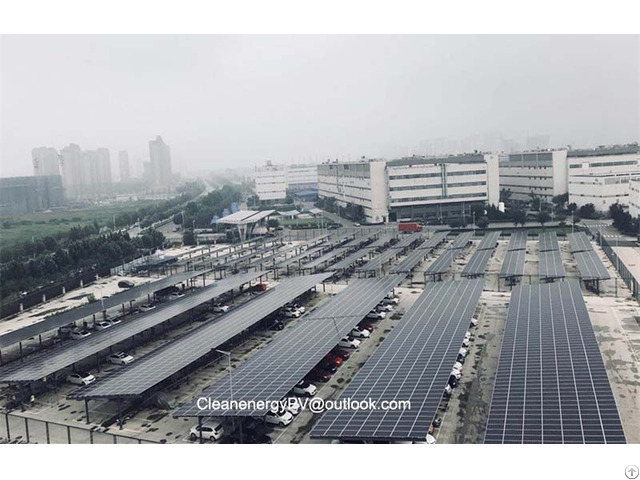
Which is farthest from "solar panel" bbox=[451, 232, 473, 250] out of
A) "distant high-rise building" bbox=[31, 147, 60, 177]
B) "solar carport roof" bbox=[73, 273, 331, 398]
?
"distant high-rise building" bbox=[31, 147, 60, 177]

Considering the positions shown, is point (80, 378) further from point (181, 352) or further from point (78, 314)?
point (78, 314)

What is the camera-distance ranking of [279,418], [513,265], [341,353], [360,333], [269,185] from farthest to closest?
[269,185], [513,265], [360,333], [341,353], [279,418]

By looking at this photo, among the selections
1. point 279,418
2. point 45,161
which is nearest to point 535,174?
point 279,418

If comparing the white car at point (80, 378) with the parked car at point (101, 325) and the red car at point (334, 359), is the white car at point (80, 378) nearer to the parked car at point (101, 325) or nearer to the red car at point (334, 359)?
the parked car at point (101, 325)

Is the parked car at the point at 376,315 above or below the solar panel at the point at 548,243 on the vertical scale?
below

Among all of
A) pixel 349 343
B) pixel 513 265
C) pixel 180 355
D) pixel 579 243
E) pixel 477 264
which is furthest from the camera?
pixel 579 243

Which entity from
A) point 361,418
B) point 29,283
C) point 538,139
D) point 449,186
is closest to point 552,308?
point 361,418

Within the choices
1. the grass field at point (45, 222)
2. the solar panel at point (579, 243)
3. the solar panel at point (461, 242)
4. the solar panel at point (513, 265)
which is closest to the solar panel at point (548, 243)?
the solar panel at point (579, 243)

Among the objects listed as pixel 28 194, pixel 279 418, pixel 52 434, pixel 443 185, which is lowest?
pixel 52 434
